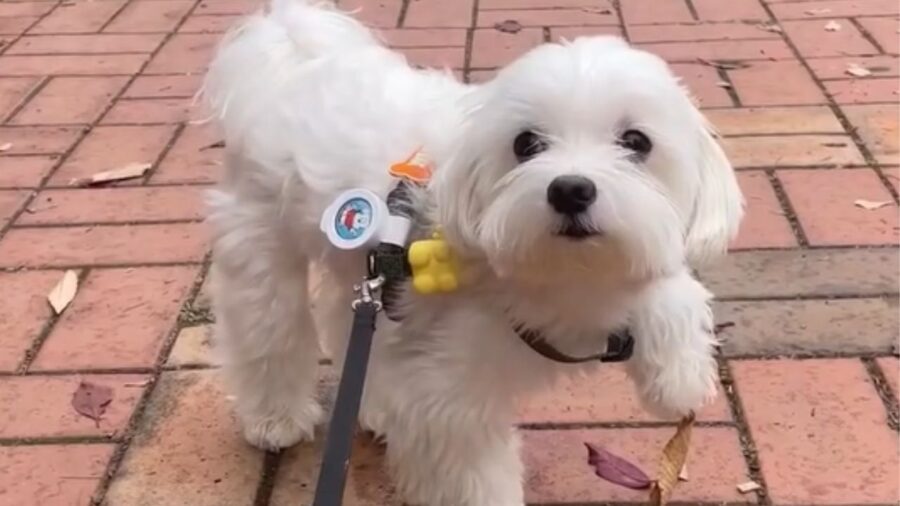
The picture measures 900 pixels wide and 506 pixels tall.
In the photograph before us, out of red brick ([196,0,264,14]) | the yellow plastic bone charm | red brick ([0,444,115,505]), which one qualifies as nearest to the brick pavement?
red brick ([0,444,115,505])

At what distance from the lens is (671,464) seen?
6.56 ft

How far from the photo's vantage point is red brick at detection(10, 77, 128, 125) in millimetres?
3789

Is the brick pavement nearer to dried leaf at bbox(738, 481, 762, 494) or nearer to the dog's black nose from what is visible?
dried leaf at bbox(738, 481, 762, 494)

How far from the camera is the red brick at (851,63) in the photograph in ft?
12.4

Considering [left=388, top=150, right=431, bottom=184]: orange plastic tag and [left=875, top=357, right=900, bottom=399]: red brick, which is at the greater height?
[left=388, top=150, right=431, bottom=184]: orange plastic tag

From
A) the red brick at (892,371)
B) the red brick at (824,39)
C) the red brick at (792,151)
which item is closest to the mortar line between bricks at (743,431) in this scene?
the red brick at (892,371)

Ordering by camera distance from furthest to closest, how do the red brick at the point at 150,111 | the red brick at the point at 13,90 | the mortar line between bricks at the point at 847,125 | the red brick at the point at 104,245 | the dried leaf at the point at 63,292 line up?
the red brick at the point at 13,90
the red brick at the point at 150,111
the mortar line between bricks at the point at 847,125
the red brick at the point at 104,245
the dried leaf at the point at 63,292

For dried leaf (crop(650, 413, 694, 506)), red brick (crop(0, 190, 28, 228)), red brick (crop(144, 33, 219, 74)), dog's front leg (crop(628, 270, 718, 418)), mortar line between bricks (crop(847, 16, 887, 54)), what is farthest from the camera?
red brick (crop(144, 33, 219, 74))

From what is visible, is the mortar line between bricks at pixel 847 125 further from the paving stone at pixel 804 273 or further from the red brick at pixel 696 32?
the paving stone at pixel 804 273

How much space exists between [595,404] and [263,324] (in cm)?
63

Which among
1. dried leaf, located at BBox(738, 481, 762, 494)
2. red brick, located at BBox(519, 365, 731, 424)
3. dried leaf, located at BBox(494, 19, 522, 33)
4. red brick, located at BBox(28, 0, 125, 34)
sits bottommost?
red brick, located at BBox(28, 0, 125, 34)

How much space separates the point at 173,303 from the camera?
2.77 metres

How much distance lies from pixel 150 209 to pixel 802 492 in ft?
5.79

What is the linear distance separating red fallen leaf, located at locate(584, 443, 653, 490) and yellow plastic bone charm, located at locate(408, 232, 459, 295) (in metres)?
0.59
